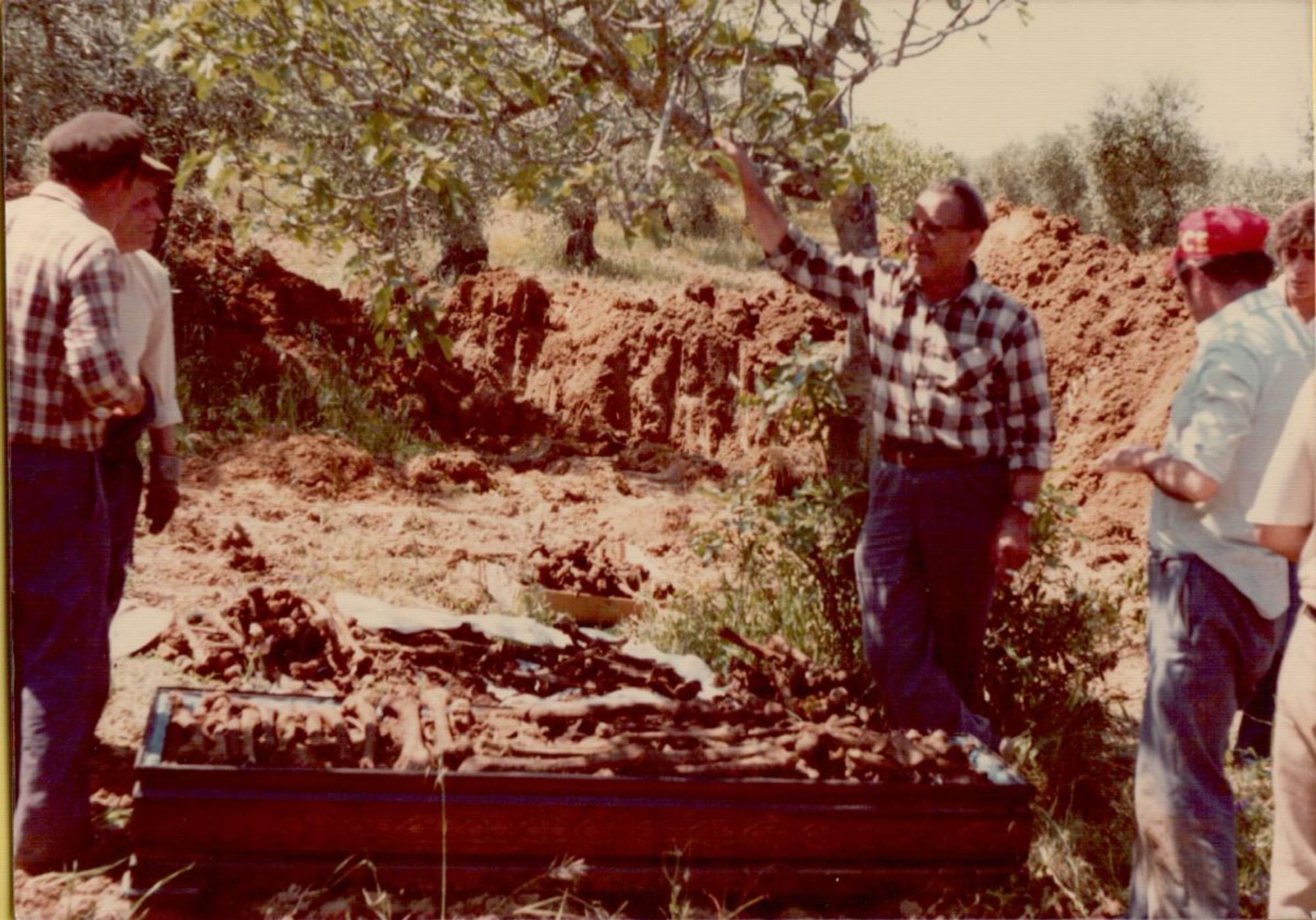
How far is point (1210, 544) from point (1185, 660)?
301 mm

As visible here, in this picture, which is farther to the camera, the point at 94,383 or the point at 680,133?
the point at 680,133

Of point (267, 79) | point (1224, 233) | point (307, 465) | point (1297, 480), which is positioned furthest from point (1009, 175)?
point (1297, 480)

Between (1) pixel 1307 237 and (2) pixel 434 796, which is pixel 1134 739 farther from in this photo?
(2) pixel 434 796

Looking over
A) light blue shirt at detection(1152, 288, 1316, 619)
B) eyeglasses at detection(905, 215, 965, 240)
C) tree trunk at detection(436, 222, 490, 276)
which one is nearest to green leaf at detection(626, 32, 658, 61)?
eyeglasses at detection(905, 215, 965, 240)

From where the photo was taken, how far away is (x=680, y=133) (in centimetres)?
456

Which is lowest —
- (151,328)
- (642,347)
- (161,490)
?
(161,490)

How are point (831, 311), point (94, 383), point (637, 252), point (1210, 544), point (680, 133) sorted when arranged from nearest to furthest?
point (1210, 544)
point (94, 383)
point (680, 133)
point (831, 311)
point (637, 252)

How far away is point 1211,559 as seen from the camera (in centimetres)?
306

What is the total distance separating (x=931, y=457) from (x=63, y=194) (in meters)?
2.74

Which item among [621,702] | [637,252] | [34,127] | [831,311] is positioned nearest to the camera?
[621,702]

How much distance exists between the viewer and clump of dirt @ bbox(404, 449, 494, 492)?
10062 millimetres

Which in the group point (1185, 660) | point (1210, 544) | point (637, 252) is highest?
point (637, 252)

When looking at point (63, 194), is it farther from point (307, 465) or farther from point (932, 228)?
point (307, 465)

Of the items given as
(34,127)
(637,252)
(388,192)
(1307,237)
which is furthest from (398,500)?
(637,252)
